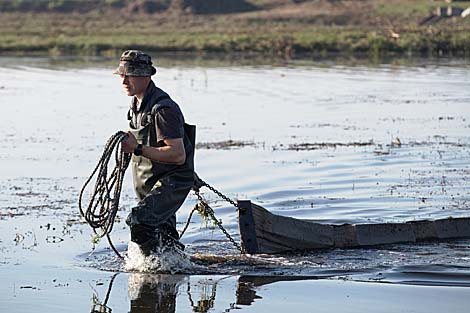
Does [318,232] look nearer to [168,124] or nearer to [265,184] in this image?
[168,124]

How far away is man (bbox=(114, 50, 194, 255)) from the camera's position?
933cm

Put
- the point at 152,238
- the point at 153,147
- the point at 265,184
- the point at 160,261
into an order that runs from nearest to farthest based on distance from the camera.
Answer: the point at 153,147
the point at 152,238
the point at 160,261
the point at 265,184

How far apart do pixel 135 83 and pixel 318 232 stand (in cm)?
279

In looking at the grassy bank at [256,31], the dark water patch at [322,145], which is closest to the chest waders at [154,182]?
the dark water patch at [322,145]

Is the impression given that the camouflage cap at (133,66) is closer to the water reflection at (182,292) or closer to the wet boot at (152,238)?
the wet boot at (152,238)

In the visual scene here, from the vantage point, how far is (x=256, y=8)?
82375 millimetres

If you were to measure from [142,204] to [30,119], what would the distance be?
48.6 feet

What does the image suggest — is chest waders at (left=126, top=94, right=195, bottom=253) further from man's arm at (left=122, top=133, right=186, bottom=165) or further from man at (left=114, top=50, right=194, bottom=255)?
man's arm at (left=122, top=133, right=186, bottom=165)

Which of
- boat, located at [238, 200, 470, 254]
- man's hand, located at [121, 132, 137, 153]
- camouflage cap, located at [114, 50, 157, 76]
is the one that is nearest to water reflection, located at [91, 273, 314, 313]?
boat, located at [238, 200, 470, 254]

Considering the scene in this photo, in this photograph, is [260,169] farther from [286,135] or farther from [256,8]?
[256,8]

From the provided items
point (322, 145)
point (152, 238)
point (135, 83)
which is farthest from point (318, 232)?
point (322, 145)

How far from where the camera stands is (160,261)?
10.1 meters

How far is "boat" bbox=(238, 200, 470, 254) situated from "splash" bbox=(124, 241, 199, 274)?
2.27 feet

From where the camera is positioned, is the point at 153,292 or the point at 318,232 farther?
the point at 318,232
